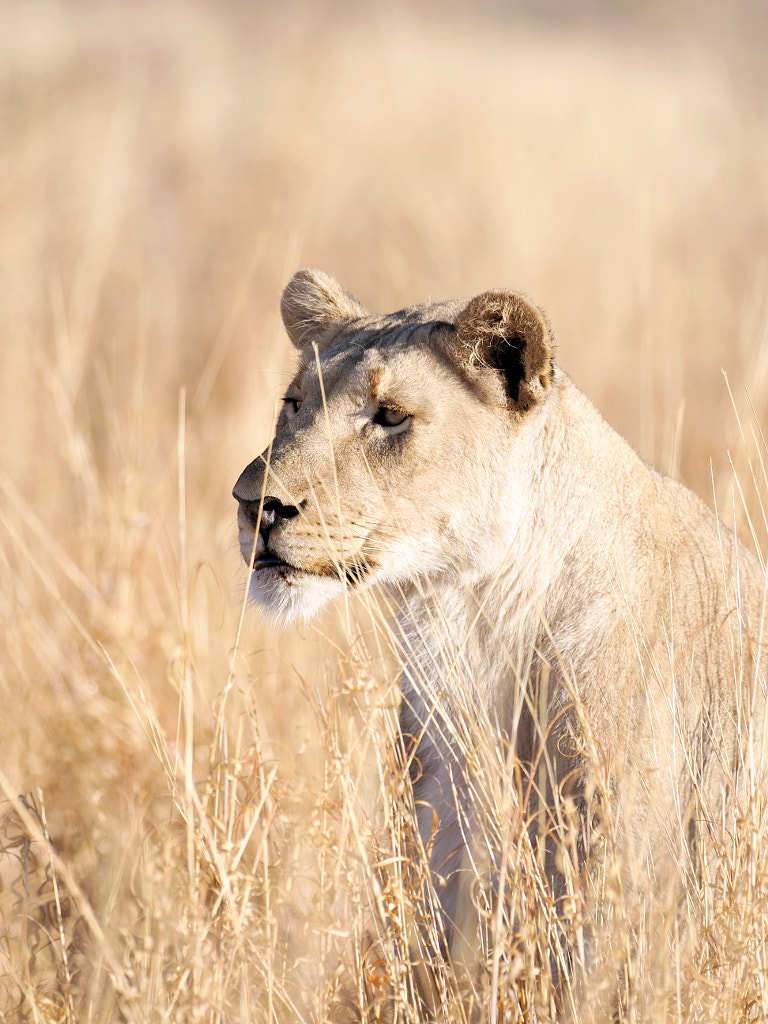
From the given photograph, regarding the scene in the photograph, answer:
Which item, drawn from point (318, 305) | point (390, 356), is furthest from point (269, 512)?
point (318, 305)

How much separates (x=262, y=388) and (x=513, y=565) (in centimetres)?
341

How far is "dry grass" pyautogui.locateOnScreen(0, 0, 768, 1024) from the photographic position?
234 cm

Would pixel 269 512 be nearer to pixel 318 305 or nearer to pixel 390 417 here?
pixel 390 417

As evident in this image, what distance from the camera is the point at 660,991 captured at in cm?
202

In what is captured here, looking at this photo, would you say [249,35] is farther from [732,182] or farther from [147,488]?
[147,488]

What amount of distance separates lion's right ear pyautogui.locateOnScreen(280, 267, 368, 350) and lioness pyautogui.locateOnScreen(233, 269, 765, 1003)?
0.46m

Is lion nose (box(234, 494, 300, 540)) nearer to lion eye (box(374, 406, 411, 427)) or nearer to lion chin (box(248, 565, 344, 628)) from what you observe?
lion chin (box(248, 565, 344, 628))

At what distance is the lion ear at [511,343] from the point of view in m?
2.54

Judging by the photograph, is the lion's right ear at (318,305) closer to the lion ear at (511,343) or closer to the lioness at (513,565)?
the lioness at (513,565)

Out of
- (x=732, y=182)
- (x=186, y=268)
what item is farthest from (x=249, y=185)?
(x=732, y=182)

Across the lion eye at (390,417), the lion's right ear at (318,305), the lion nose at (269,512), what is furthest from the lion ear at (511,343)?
the lion's right ear at (318,305)

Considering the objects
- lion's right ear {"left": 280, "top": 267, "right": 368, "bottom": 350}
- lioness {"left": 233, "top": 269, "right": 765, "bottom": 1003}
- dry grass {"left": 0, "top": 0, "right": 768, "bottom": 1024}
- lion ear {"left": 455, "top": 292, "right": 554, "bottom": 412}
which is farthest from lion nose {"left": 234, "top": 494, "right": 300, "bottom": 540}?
lion's right ear {"left": 280, "top": 267, "right": 368, "bottom": 350}

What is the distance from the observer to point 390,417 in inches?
105

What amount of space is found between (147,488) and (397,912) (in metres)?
3.51
